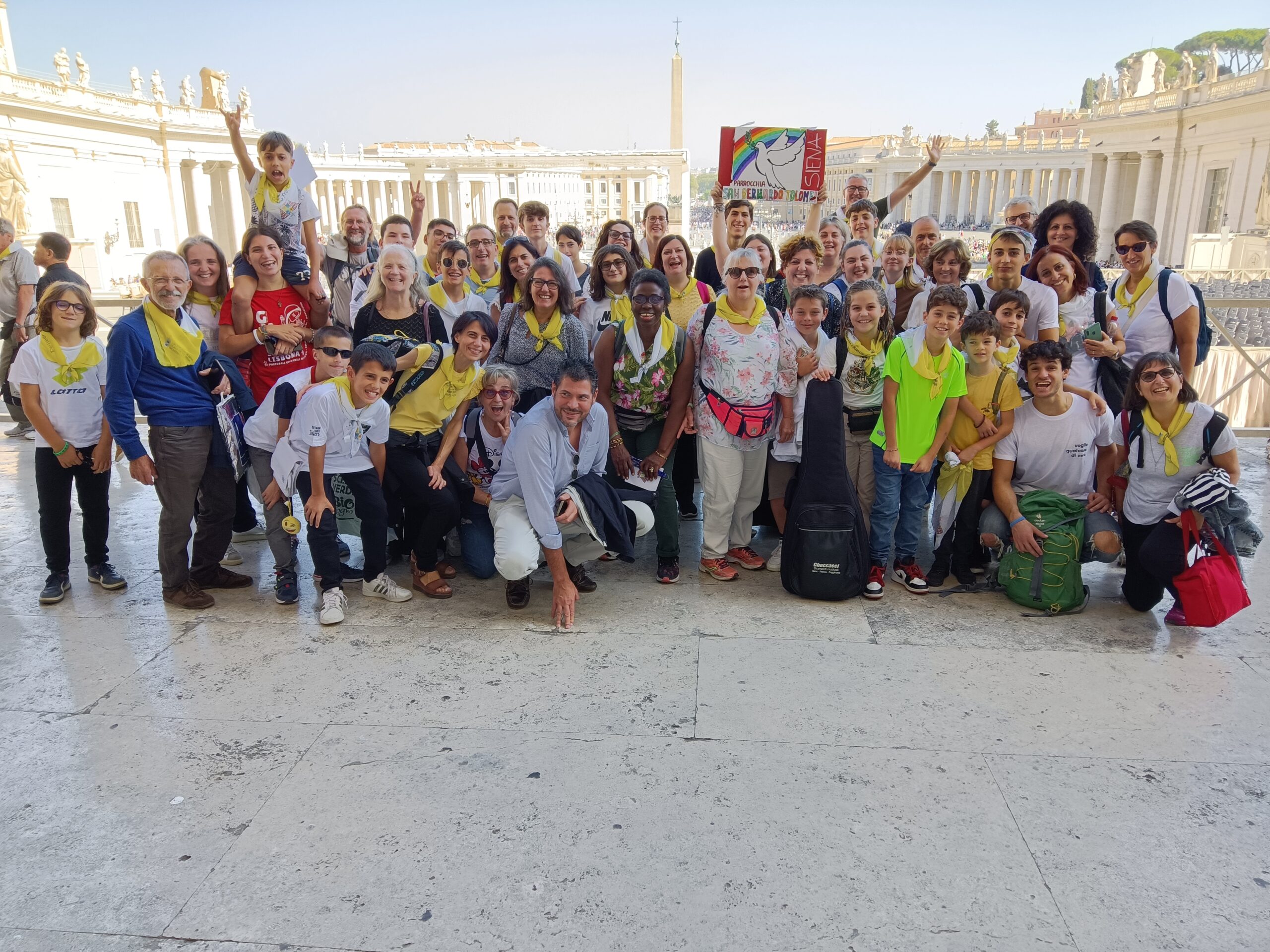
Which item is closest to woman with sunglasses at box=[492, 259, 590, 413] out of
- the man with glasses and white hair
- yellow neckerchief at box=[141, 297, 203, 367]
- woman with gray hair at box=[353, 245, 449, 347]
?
woman with gray hair at box=[353, 245, 449, 347]

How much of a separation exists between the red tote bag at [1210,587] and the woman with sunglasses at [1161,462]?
59mm

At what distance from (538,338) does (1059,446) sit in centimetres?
273

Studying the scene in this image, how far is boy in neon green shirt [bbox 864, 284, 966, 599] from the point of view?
407cm

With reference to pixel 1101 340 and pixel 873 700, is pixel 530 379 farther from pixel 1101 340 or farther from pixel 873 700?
pixel 1101 340

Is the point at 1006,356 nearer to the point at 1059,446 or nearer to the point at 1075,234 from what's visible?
the point at 1059,446

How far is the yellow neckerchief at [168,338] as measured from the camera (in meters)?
3.90

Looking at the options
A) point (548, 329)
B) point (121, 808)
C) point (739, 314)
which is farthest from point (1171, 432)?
point (121, 808)

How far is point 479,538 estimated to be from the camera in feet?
14.6

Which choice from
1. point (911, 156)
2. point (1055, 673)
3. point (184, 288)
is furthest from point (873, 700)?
point (911, 156)

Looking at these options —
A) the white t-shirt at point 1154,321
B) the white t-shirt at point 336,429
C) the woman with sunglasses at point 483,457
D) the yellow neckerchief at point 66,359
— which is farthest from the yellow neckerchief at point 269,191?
the white t-shirt at point 1154,321

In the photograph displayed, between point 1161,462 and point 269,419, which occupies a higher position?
point 269,419

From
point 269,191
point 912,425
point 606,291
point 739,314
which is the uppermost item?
point 269,191

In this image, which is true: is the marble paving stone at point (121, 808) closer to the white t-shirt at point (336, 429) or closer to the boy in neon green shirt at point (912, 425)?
the white t-shirt at point (336, 429)

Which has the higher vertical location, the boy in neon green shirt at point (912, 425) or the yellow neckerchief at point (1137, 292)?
the yellow neckerchief at point (1137, 292)
